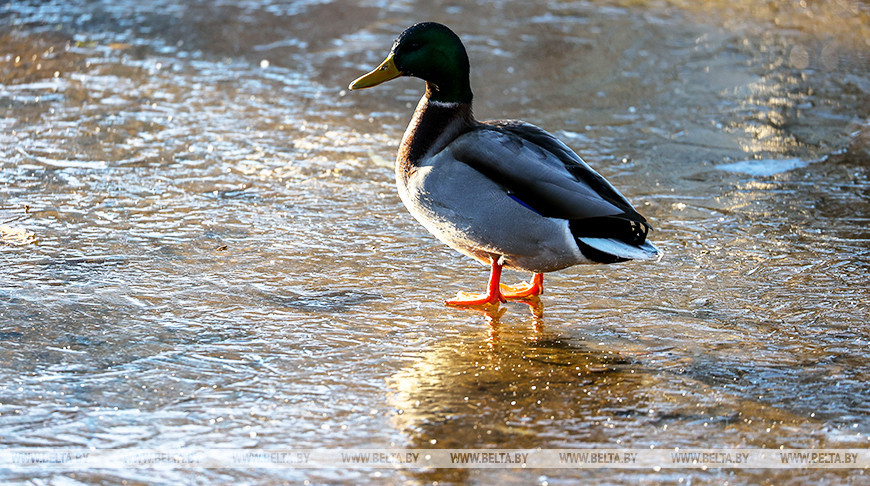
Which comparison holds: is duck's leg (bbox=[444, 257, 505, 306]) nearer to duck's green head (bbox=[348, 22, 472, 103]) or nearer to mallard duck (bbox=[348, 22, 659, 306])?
mallard duck (bbox=[348, 22, 659, 306])

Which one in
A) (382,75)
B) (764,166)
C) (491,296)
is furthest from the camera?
(764,166)

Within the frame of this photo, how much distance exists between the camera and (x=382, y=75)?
3904 mm

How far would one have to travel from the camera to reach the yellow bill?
152 inches

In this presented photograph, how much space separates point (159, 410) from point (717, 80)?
4.89 m

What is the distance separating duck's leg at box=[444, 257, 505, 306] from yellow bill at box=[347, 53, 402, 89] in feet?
2.72

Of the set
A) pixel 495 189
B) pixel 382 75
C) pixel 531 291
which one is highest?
pixel 382 75

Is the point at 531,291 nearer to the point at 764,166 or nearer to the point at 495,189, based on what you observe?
the point at 495,189

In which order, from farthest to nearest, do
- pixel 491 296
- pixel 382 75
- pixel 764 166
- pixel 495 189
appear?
pixel 764 166
pixel 382 75
pixel 491 296
pixel 495 189

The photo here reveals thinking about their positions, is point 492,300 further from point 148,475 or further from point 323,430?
point 148,475

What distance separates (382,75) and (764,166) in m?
2.36

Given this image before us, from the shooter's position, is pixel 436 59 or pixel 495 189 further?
pixel 436 59

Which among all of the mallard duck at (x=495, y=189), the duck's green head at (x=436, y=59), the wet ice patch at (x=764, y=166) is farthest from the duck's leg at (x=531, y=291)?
the wet ice patch at (x=764, y=166)

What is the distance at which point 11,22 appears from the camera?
24.8 ft

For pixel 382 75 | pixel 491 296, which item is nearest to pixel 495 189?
pixel 491 296
